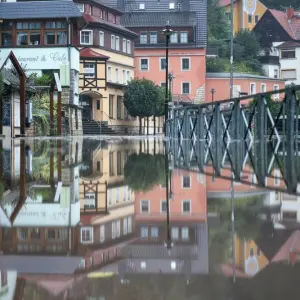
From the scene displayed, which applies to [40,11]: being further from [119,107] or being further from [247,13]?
[247,13]

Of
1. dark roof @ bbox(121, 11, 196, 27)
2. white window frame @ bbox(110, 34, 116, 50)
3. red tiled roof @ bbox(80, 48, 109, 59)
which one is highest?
dark roof @ bbox(121, 11, 196, 27)

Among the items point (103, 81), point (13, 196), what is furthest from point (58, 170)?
point (103, 81)

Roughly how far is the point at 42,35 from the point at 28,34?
1105 mm

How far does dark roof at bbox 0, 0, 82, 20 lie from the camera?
5494cm

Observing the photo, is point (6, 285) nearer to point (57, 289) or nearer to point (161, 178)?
point (57, 289)

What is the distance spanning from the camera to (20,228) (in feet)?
16.7

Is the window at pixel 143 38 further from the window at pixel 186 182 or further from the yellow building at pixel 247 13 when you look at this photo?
the window at pixel 186 182

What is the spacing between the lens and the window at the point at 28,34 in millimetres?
55688

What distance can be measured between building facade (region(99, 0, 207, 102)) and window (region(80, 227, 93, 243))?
266 feet

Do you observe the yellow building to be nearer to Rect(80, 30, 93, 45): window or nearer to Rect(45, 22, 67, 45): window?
Rect(80, 30, 93, 45): window

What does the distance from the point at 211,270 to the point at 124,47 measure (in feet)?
246

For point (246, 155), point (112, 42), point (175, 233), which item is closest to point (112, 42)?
point (112, 42)

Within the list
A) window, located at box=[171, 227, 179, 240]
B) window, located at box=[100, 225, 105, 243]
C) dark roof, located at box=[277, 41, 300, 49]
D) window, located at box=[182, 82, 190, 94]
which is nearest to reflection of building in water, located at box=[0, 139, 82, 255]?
window, located at box=[100, 225, 105, 243]

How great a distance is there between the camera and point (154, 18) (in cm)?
8788
